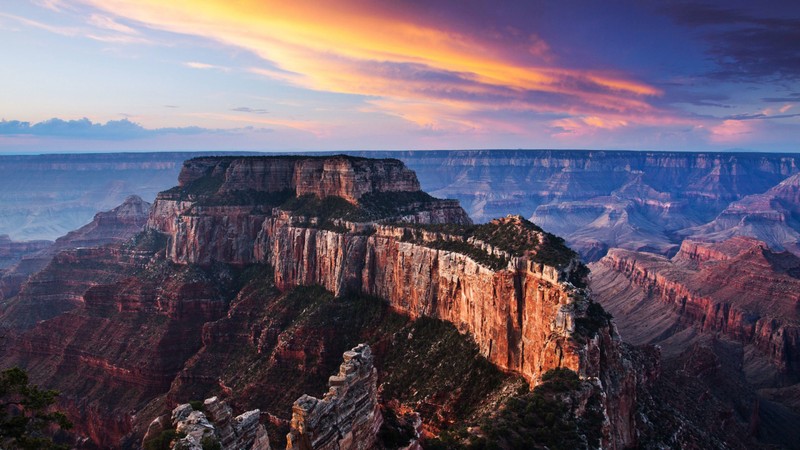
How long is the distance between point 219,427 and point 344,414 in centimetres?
671

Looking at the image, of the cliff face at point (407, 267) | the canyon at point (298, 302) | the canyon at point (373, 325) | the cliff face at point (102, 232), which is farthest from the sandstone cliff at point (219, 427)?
the cliff face at point (102, 232)

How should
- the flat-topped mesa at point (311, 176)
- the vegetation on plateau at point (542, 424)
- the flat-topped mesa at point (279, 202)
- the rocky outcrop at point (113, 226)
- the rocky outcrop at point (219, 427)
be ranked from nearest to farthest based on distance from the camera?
the rocky outcrop at point (219, 427) → the vegetation on plateau at point (542, 424) → the flat-topped mesa at point (279, 202) → the flat-topped mesa at point (311, 176) → the rocky outcrop at point (113, 226)

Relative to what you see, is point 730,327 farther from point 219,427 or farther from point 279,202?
point 219,427

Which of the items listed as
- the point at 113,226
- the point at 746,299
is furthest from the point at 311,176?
the point at 746,299

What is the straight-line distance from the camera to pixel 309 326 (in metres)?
81.0

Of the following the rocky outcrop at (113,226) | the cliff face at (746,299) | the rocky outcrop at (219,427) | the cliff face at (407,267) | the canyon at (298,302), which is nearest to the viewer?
the rocky outcrop at (219,427)

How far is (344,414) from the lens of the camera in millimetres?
30125

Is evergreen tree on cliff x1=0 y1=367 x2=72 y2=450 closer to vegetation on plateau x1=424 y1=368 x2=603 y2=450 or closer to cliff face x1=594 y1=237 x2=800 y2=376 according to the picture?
vegetation on plateau x1=424 y1=368 x2=603 y2=450

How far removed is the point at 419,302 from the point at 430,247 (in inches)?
315

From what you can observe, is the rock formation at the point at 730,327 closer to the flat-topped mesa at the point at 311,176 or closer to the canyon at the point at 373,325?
the canyon at the point at 373,325

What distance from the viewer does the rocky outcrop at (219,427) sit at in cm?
2653

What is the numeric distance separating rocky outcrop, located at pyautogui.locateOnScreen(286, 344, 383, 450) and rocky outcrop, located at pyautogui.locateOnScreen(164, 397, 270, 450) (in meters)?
2.38

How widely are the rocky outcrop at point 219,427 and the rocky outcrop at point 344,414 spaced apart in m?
2.38

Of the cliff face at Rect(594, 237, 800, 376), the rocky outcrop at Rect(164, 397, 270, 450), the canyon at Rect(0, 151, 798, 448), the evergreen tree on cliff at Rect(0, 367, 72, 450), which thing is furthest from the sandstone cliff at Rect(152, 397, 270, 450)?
the cliff face at Rect(594, 237, 800, 376)
